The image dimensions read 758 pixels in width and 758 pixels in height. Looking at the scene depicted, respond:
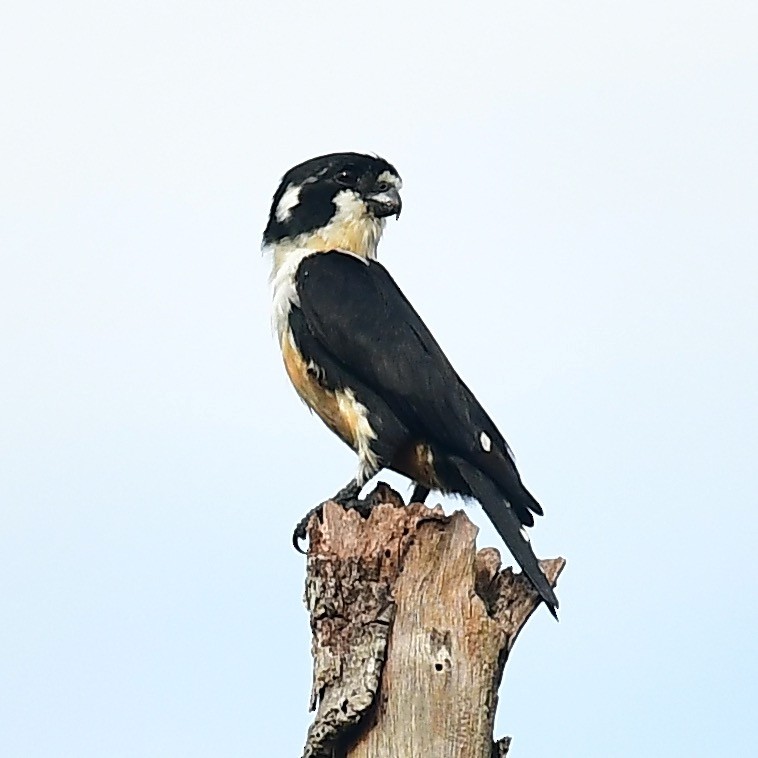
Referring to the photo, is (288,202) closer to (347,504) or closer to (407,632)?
(347,504)

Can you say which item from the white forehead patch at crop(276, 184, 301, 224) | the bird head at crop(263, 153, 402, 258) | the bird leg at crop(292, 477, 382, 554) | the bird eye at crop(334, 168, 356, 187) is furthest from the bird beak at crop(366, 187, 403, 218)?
the bird leg at crop(292, 477, 382, 554)

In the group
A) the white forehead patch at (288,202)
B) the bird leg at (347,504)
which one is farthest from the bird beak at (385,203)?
the bird leg at (347,504)

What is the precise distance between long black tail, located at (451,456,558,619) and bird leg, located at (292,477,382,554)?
43 cm

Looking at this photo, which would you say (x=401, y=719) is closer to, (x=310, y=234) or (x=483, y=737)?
(x=483, y=737)

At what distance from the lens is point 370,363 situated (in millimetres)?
6516

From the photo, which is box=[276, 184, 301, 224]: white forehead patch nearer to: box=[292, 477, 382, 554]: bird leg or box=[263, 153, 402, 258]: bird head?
box=[263, 153, 402, 258]: bird head

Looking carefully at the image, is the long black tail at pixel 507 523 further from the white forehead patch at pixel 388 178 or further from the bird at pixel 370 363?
the white forehead patch at pixel 388 178

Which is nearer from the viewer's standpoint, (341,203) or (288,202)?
(341,203)

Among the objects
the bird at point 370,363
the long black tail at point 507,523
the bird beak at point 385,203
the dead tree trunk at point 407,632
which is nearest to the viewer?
the dead tree trunk at point 407,632

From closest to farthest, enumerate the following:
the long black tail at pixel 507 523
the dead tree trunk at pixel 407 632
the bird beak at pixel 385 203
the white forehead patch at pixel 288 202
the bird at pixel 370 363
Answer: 1. the dead tree trunk at pixel 407 632
2. the long black tail at pixel 507 523
3. the bird at pixel 370 363
4. the bird beak at pixel 385 203
5. the white forehead patch at pixel 288 202

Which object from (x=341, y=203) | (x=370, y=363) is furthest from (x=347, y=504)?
(x=341, y=203)

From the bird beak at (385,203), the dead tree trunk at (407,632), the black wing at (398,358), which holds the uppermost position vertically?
the bird beak at (385,203)

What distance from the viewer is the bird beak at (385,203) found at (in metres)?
7.18

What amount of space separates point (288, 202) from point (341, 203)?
0.97ft
